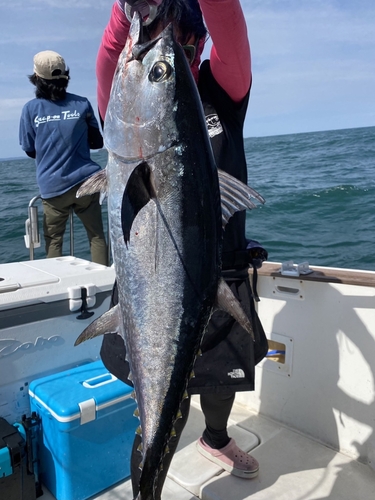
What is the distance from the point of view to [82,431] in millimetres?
2443

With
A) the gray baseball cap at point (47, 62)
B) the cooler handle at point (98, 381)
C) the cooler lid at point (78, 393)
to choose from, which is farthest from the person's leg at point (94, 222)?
the cooler handle at point (98, 381)

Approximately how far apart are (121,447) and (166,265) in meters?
1.69

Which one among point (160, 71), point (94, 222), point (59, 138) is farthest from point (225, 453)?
point (59, 138)

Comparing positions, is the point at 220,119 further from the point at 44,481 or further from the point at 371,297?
the point at 44,481

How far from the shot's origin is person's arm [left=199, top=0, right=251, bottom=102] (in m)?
1.41

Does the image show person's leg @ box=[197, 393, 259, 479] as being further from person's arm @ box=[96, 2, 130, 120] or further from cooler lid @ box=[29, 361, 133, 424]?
person's arm @ box=[96, 2, 130, 120]

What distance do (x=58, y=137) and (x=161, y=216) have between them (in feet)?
11.1

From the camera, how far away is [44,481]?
8.50 feet

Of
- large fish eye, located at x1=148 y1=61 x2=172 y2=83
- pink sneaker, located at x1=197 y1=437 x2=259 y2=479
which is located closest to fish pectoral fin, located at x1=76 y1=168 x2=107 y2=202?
large fish eye, located at x1=148 y1=61 x2=172 y2=83

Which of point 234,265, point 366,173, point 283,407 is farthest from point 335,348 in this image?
point 366,173

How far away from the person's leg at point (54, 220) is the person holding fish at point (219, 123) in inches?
116

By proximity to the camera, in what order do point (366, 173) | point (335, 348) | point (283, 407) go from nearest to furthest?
point (335, 348) → point (283, 407) → point (366, 173)

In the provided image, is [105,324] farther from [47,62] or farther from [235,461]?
[47,62]

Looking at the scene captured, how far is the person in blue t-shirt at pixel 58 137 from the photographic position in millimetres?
4375
